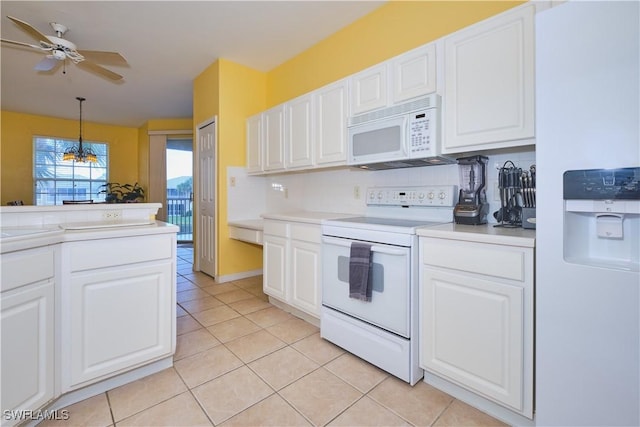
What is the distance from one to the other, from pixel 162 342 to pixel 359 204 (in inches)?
74.0

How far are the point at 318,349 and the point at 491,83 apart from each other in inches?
77.3

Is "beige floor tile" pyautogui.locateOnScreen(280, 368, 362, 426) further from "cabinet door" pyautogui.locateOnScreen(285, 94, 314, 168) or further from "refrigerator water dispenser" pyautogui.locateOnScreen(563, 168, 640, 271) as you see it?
"cabinet door" pyautogui.locateOnScreen(285, 94, 314, 168)

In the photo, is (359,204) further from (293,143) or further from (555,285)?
(555,285)

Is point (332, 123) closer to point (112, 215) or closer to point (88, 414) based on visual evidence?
point (112, 215)

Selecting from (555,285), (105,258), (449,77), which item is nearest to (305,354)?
(105,258)

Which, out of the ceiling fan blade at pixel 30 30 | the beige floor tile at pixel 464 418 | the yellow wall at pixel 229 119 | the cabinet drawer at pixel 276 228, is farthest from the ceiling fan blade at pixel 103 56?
the beige floor tile at pixel 464 418

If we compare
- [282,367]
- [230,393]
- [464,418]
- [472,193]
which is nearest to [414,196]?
[472,193]

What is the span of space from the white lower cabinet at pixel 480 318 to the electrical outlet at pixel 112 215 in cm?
197

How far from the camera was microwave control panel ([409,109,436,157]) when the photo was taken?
6.19 feet

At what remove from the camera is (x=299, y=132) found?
300cm

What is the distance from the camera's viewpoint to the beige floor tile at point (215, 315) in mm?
2611

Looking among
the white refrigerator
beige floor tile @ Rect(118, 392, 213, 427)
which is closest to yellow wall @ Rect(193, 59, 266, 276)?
beige floor tile @ Rect(118, 392, 213, 427)

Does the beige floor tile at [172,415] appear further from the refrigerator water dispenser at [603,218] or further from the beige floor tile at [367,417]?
the refrigerator water dispenser at [603,218]

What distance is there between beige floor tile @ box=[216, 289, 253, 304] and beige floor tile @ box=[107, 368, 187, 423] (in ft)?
4.22
